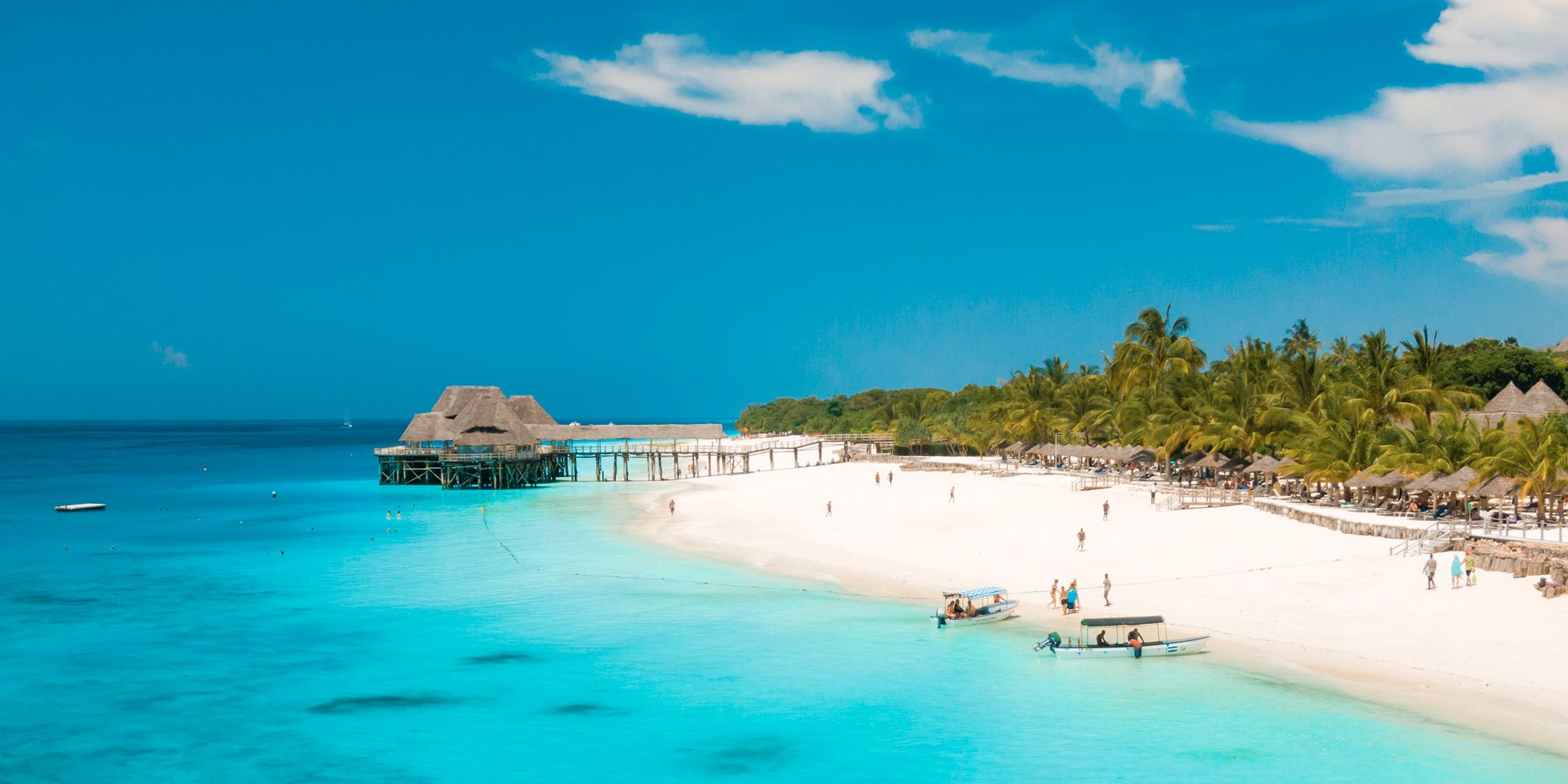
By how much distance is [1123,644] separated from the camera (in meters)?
20.5

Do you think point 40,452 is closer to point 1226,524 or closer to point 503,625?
point 503,625

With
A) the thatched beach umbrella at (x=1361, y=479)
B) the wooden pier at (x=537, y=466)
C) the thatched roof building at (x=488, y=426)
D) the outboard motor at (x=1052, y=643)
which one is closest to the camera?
the outboard motor at (x=1052, y=643)

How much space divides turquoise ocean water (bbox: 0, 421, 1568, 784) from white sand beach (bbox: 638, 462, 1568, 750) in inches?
60.0

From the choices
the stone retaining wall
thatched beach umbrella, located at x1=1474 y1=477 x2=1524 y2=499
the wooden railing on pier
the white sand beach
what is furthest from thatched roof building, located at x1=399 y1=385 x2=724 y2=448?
thatched beach umbrella, located at x1=1474 y1=477 x2=1524 y2=499

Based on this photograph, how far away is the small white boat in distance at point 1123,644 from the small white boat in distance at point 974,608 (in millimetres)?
1999

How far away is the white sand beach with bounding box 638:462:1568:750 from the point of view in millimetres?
17703

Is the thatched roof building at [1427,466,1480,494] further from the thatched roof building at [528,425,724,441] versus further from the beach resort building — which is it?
the thatched roof building at [528,425,724,441]

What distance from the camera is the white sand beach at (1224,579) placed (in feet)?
58.1

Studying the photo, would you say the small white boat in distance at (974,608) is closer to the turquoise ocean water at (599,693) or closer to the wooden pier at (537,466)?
the turquoise ocean water at (599,693)

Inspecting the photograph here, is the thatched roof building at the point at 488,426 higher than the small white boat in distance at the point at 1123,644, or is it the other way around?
the thatched roof building at the point at 488,426

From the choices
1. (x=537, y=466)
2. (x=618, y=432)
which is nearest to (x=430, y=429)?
(x=537, y=466)

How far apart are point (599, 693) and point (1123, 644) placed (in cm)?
A: 987

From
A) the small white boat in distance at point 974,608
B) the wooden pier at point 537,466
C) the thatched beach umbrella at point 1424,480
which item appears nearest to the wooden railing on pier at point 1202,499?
the thatched beach umbrella at point 1424,480

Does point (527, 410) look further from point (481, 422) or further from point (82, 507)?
point (82, 507)
